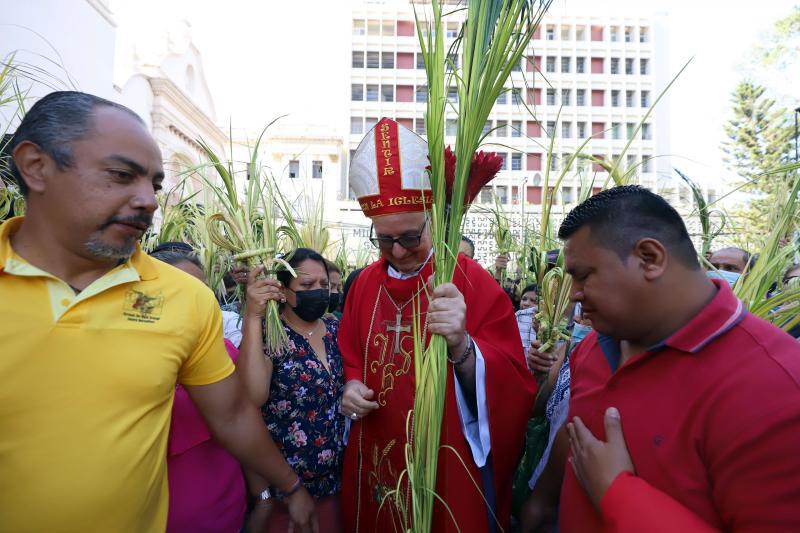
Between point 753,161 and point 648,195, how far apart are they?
35.5 metres

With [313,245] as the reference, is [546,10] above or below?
above

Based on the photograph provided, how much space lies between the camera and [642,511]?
130 centimetres

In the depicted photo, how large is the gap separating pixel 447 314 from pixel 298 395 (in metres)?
1.04

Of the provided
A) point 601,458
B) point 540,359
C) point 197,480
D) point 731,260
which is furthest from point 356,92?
point 601,458

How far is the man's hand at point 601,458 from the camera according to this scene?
143cm

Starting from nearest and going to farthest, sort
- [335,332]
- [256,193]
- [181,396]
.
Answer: [181,396], [256,193], [335,332]

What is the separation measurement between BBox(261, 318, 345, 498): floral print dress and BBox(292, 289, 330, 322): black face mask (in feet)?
0.41

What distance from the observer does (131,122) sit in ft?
5.63

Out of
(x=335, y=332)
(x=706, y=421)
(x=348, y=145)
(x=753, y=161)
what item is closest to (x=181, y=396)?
(x=335, y=332)

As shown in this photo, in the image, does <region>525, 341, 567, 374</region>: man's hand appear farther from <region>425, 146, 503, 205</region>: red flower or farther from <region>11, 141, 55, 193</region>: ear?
<region>11, 141, 55, 193</region>: ear

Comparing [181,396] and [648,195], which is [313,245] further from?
[648,195]

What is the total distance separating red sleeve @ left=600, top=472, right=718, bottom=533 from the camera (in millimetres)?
1264

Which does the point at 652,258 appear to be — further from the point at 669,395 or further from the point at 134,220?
the point at 134,220

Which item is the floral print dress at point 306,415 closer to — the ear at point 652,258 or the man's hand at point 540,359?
the man's hand at point 540,359
